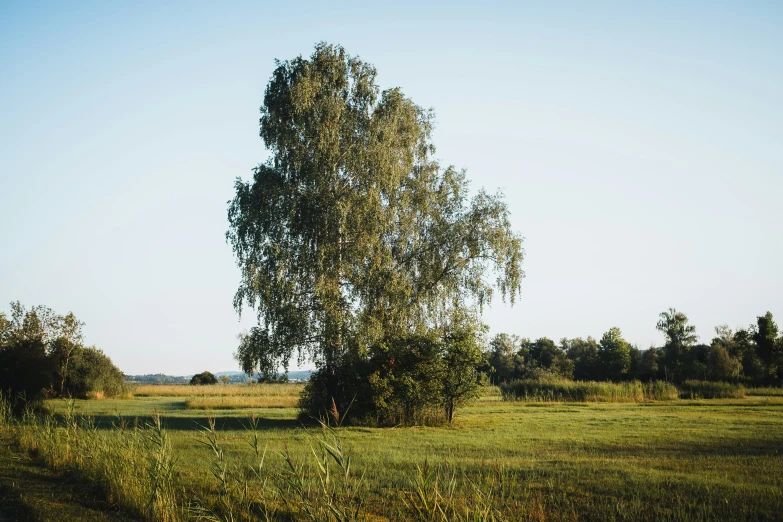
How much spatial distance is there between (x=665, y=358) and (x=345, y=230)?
61.2m

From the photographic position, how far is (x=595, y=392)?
4022 centimetres

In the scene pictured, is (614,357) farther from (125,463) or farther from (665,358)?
(125,463)

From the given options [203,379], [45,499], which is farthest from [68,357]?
[203,379]

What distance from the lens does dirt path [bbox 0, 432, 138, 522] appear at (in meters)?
9.07

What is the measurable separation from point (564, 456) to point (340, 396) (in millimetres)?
12640

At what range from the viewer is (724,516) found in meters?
8.11

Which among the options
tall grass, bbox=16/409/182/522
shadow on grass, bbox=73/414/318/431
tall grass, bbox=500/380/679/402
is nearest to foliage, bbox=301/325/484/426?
shadow on grass, bbox=73/414/318/431

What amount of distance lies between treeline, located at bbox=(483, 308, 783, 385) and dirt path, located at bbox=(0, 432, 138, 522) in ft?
119

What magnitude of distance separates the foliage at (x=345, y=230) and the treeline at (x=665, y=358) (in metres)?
19.7

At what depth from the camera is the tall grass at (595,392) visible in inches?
1532

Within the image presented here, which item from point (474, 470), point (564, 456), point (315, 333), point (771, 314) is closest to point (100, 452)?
point (474, 470)

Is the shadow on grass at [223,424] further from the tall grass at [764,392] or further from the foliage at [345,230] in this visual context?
the tall grass at [764,392]

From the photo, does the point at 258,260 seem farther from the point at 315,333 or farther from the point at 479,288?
the point at 479,288

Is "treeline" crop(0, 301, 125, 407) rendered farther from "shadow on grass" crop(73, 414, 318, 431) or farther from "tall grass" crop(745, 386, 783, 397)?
"tall grass" crop(745, 386, 783, 397)
